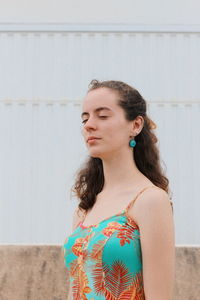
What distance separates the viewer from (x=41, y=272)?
2898 mm

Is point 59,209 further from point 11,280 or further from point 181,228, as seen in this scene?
point 11,280

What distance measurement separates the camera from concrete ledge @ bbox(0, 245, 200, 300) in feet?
9.29

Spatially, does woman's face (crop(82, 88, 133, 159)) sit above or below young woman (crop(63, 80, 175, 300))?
above

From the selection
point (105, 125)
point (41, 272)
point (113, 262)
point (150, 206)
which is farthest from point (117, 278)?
point (41, 272)

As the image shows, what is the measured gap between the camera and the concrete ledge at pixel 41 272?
2832 millimetres

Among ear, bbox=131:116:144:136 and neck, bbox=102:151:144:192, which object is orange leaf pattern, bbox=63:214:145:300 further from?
ear, bbox=131:116:144:136

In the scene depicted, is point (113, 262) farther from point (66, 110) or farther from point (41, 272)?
point (66, 110)

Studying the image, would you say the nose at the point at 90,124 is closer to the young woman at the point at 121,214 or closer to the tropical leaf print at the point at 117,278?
the young woman at the point at 121,214

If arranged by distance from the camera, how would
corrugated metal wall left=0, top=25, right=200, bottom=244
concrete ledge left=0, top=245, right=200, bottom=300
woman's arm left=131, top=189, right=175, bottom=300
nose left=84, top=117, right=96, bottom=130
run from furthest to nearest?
corrugated metal wall left=0, top=25, right=200, bottom=244 < concrete ledge left=0, top=245, right=200, bottom=300 < nose left=84, top=117, right=96, bottom=130 < woman's arm left=131, top=189, right=175, bottom=300

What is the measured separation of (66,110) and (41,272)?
9.94 feet

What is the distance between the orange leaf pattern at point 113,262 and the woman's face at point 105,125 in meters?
0.26

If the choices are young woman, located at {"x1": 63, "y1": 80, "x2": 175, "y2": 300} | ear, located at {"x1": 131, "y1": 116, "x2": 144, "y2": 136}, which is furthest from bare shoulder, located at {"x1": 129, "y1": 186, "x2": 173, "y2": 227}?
ear, located at {"x1": 131, "y1": 116, "x2": 144, "y2": 136}

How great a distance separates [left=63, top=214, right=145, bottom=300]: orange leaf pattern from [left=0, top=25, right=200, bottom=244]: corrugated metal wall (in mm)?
3301

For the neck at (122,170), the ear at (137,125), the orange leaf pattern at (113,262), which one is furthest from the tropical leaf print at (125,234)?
the ear at (137,125)
